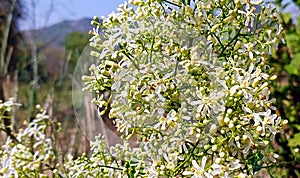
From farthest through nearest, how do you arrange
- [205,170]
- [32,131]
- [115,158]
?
[32,131], [115,158], [205,170]

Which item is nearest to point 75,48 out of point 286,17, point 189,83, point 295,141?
point 286,17

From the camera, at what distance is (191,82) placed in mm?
486

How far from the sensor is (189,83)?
490 millimetres

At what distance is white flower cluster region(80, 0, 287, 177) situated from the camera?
1.58 feet

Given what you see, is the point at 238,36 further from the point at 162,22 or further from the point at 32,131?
the point at 32,131

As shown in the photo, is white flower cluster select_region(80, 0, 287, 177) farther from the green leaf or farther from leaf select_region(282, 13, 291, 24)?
leaf select_region(282, 13, 291, 24)

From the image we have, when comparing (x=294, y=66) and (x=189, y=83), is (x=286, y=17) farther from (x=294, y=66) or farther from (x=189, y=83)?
(x=189, y=83)

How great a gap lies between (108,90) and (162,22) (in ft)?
0.33

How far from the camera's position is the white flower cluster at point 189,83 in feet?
1.58

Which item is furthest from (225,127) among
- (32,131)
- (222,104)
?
(32,131)

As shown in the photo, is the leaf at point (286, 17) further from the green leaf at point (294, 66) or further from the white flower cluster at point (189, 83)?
the white flower cluster at point (189, 83)

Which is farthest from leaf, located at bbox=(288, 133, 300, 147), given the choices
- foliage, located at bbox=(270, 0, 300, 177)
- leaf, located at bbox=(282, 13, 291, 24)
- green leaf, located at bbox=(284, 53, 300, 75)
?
leaf, located at bbox=(282, 13, 291, 24)

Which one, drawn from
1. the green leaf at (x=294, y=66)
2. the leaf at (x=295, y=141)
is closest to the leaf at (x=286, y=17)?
the green leaf at (x=294, y=66)

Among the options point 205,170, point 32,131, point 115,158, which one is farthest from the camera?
point 32,131
